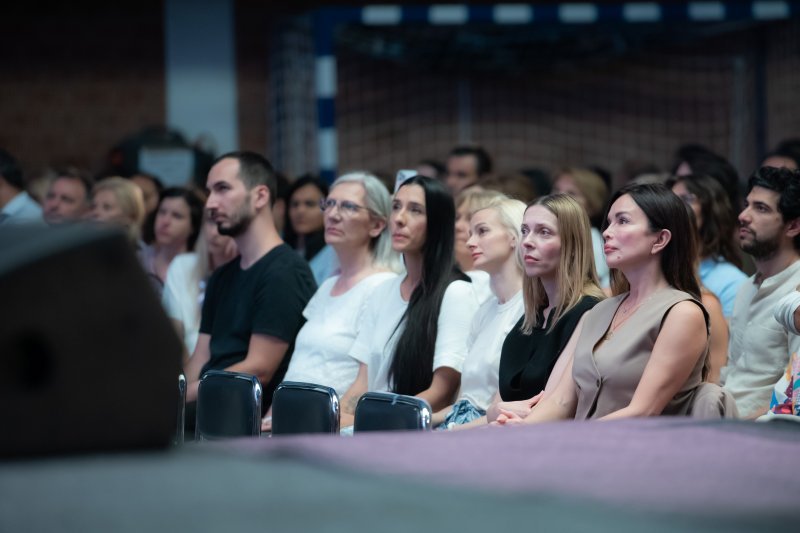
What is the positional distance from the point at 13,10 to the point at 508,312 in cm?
738

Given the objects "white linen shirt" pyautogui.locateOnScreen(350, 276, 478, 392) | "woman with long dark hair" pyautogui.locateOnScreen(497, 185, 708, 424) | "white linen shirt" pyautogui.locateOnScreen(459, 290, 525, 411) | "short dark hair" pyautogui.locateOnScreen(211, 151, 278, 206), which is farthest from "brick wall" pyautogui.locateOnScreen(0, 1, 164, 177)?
"woman with long dark hair" pyautogui.locateOnScreen(497, 185, 708, 424)

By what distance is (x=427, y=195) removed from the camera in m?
4.20

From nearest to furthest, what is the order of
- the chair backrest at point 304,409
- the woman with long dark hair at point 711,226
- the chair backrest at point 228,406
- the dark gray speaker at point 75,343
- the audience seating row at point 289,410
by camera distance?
the dark gray speaker at point 75,343 < the audience seating row at point 289,410 < the chair backrest at point 304,409 < the chair backrest at point 228,406 < the woman with long dark hair at point 711,226

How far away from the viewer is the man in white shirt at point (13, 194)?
21.8 feet

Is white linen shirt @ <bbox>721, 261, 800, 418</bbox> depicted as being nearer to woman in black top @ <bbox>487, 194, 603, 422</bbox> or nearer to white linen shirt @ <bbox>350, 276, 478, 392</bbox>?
woman in black top @ <bbox>487, 194, 603, 422</bbox>

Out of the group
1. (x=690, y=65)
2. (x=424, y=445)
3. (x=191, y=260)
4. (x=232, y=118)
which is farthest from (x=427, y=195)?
(x=690, y=65)

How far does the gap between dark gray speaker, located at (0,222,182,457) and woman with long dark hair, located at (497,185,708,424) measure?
2.00 meters

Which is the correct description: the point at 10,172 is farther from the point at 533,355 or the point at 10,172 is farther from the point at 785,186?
the point at 785,186

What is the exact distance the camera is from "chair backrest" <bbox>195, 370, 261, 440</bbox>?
3596 mm

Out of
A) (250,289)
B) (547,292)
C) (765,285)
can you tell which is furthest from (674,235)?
(250,289)

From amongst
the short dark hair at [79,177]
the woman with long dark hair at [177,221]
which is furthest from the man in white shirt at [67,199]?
the woman with long dark hair at [177,221]

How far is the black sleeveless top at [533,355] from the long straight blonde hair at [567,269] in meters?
0.02

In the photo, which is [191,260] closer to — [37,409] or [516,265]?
[516,265]

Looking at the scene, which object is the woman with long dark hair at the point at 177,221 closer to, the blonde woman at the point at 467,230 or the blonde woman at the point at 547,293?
the blonde woman at the point at 467,230
